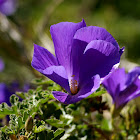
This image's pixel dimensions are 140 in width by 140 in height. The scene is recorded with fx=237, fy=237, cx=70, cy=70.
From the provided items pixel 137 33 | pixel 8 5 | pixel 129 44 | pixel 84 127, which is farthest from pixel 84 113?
pixel 137 33

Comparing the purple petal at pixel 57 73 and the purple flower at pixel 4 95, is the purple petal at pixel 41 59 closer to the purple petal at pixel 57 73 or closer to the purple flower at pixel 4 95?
the purple petal at pixel 57 73

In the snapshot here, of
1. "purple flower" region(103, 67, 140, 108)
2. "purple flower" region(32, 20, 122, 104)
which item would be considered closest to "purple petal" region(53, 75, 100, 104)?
"purple flower" region(32, 20, 122, 104)

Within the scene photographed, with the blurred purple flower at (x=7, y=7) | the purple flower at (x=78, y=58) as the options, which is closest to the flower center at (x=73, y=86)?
the purple flower at (x=78, y=58)

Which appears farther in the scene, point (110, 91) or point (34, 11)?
point (34, 11)

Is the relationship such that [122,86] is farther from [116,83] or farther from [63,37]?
[63,37]

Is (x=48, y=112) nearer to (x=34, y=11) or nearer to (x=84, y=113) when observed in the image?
(x=84, y=113)

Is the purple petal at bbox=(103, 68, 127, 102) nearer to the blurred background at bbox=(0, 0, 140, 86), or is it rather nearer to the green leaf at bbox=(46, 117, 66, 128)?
the green leaf at bbox=(46, 117, 66, 128)

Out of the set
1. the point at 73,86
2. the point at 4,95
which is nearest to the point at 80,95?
the point at 73,86
